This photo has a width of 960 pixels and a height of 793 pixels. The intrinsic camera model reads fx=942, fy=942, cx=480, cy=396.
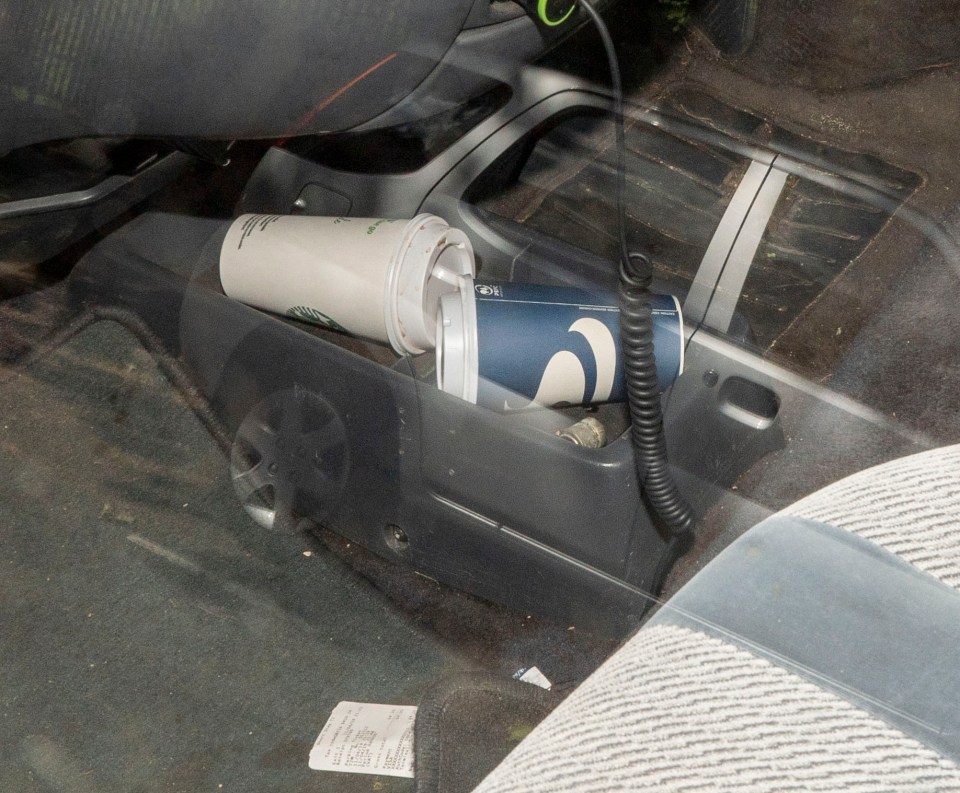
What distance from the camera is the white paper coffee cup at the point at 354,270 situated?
1.00m

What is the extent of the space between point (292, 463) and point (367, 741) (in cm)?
34

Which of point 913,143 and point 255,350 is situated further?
point 255,350

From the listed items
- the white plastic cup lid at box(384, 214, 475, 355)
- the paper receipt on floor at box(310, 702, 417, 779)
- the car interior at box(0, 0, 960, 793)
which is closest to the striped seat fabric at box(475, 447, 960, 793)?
the car interior at box(0, 0, 960, 793)

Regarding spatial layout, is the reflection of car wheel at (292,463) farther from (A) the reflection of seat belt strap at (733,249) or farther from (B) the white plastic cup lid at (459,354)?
(A) the reflection of seat belt strap at (733,249)

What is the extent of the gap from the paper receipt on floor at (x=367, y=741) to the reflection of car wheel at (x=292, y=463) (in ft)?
0.85

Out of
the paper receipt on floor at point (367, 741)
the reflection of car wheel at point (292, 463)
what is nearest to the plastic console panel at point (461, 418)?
the reflection of car wheel at point (292, 463)

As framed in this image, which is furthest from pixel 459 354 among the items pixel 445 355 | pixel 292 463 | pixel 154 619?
pixel 154 619

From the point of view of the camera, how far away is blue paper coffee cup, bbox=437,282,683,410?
0.89 m

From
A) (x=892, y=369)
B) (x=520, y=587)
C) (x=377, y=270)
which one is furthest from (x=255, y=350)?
(x=892, y=369)

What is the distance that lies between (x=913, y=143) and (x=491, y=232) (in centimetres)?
43

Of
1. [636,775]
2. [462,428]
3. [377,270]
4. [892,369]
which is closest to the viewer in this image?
[636,775]

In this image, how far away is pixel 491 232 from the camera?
1.05 meters

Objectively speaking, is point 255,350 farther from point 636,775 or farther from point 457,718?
point 636,775

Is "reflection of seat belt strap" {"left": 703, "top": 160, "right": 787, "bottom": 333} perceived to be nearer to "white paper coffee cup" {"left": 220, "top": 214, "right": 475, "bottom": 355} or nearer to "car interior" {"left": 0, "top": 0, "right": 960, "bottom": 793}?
"car interior" {"left": 0, "top": 0, "right": 960, "bottom": 793}
